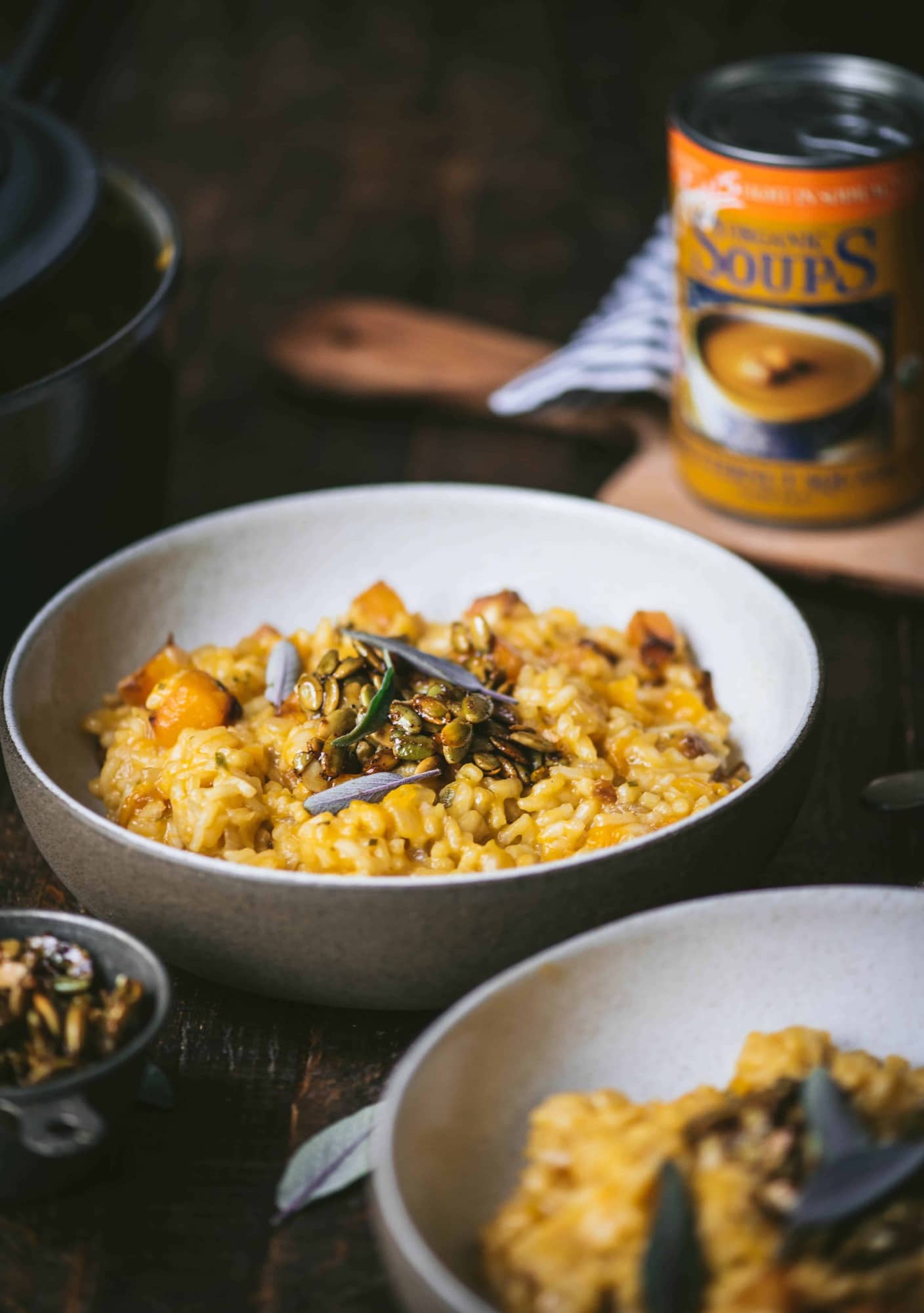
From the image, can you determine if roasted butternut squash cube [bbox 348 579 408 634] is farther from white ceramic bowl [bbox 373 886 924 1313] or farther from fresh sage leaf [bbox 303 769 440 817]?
white ceramic bowl [bbox 373 886 924 1313]

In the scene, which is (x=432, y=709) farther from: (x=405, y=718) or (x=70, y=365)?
(x=70, y=365)

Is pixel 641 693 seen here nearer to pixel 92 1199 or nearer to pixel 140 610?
pixel 140 610

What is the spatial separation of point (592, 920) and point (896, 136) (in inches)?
46.8

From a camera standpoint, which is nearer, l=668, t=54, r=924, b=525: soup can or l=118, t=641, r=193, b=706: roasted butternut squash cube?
l=118, t=641, r=193, b=706: roasted butternut squash cube

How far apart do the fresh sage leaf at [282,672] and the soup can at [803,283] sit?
2.51 ft

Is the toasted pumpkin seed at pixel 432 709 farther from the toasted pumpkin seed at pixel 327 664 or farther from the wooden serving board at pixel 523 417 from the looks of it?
the wooden serving board at pixel 523 417

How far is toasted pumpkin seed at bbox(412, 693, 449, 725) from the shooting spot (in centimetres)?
147

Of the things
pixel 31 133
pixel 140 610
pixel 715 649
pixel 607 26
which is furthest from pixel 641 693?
pixel 607 26

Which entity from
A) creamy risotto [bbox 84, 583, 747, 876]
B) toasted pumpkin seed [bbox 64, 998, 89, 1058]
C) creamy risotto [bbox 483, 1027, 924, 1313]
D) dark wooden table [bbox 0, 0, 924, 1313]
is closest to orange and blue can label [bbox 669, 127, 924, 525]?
dark wooden table [bbox 0, 0, 924, 1313]

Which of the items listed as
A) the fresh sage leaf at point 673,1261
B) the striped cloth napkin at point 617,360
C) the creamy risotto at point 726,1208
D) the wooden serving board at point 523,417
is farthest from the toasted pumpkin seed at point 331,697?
the striped cloth napkin at point 617,360

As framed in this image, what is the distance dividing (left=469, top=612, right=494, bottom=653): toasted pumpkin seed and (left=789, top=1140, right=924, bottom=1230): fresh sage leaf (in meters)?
0.77

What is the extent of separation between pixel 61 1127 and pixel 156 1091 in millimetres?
186

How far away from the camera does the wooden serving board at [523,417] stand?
212cm

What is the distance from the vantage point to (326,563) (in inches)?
74.7
